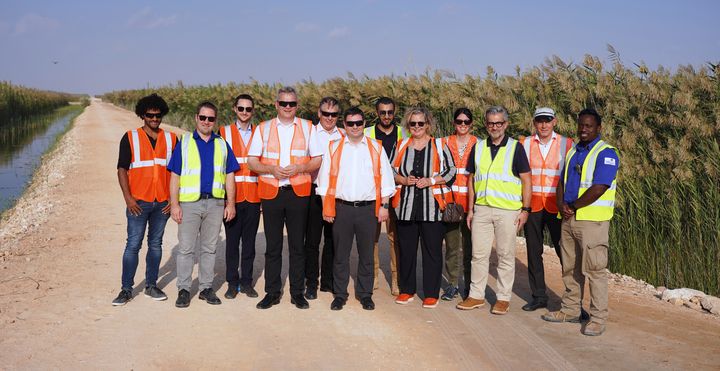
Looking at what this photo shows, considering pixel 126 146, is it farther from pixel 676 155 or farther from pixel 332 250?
pixel 676 155

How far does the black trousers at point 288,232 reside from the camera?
6521mm

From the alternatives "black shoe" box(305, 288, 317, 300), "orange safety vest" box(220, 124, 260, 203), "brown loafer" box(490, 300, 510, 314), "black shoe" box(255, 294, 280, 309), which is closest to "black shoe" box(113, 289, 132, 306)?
"black shoe" box(255, 294, 280, 309)

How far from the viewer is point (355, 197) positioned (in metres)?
6.39

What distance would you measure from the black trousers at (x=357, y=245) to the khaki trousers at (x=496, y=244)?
1.03 metres

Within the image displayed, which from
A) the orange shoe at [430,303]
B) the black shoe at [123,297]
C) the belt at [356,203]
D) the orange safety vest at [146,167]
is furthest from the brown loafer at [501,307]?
the black shoe at [123,297]

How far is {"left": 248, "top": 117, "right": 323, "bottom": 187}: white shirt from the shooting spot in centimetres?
645

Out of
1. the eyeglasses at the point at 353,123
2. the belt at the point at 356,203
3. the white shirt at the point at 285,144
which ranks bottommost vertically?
the belt at the point at 356,203

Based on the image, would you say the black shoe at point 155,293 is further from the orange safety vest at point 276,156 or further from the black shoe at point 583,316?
the black shoe at point 583,316

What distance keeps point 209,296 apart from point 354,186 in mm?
1872

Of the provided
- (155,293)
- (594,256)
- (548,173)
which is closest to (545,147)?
(548,173)

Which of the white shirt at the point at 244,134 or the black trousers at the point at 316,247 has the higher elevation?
the white shirt at the point at 244,134

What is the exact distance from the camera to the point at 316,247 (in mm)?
6988

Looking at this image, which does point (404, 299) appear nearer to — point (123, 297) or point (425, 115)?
point (425, 115)

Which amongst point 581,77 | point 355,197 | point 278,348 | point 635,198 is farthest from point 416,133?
point 581,77
